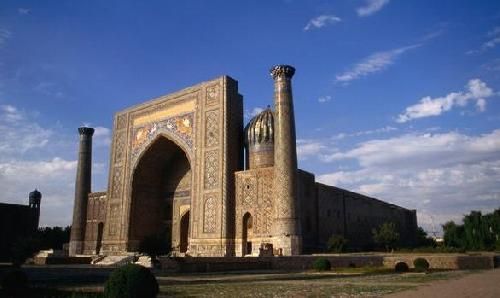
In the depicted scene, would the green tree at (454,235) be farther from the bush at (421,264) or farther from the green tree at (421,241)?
the bush at (421,264)

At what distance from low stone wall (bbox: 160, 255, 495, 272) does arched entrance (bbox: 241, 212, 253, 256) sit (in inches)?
144

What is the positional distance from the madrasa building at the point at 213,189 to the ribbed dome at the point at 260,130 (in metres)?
0.05

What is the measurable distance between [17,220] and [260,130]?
2218 cm

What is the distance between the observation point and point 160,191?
2742 cm

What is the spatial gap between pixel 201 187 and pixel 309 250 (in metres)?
5.90

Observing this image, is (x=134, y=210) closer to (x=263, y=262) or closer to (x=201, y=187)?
(x=201, y=187)

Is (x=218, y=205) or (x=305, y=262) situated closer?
(x=305, y=262)

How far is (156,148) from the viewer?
26.4 meters

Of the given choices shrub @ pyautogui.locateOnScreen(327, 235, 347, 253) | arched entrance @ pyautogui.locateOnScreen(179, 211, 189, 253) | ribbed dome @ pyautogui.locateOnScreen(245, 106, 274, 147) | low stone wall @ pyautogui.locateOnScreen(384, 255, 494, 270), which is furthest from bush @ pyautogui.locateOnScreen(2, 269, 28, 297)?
arched entrance @ pyautogui.locateOnScreen(179, 211, 189, 253)

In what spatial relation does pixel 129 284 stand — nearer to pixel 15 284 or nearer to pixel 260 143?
pixel 15 284

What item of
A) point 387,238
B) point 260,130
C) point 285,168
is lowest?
point 387,238

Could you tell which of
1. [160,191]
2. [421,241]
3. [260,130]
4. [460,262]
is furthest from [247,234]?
[421,241]

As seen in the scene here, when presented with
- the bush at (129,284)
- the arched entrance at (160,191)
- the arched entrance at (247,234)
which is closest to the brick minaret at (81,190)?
the arched entrance at (160,191)

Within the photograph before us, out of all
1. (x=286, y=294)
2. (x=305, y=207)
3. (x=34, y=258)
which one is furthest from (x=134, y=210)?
(x=286, y=294)
